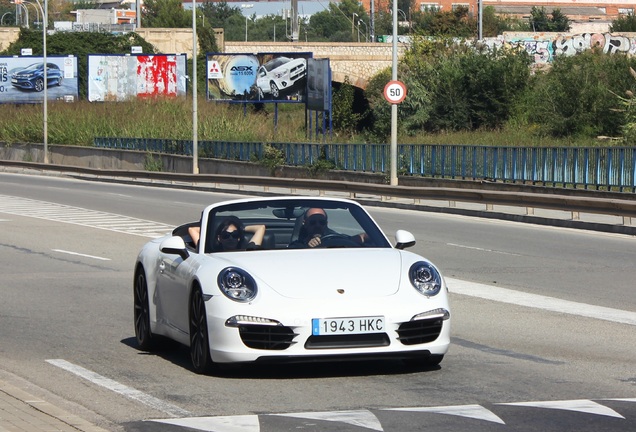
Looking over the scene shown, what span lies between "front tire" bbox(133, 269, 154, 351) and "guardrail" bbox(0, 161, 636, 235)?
15192mm

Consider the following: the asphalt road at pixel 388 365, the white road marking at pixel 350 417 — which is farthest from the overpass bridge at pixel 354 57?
the white road marking at pixel 350 417

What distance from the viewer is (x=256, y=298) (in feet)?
27.6

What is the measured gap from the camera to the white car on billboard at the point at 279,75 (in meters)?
67.7

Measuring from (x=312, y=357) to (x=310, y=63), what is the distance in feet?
186

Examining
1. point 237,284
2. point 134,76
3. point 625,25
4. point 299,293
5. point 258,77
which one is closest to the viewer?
point 299,293

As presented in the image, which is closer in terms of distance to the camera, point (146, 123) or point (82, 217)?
point (82, 217)

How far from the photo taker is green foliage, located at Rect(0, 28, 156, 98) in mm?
97688

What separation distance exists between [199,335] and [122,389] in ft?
2.28

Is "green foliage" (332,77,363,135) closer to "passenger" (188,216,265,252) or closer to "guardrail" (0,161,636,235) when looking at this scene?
"guardrail" (0,161,636,235)

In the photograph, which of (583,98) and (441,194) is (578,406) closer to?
(441,194)

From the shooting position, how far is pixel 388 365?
9.32 metres

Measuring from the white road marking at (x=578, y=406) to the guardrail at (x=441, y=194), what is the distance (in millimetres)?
16865

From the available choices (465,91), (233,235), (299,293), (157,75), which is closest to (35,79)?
(157,75)

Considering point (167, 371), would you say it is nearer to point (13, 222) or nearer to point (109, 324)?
point (109, 324)
